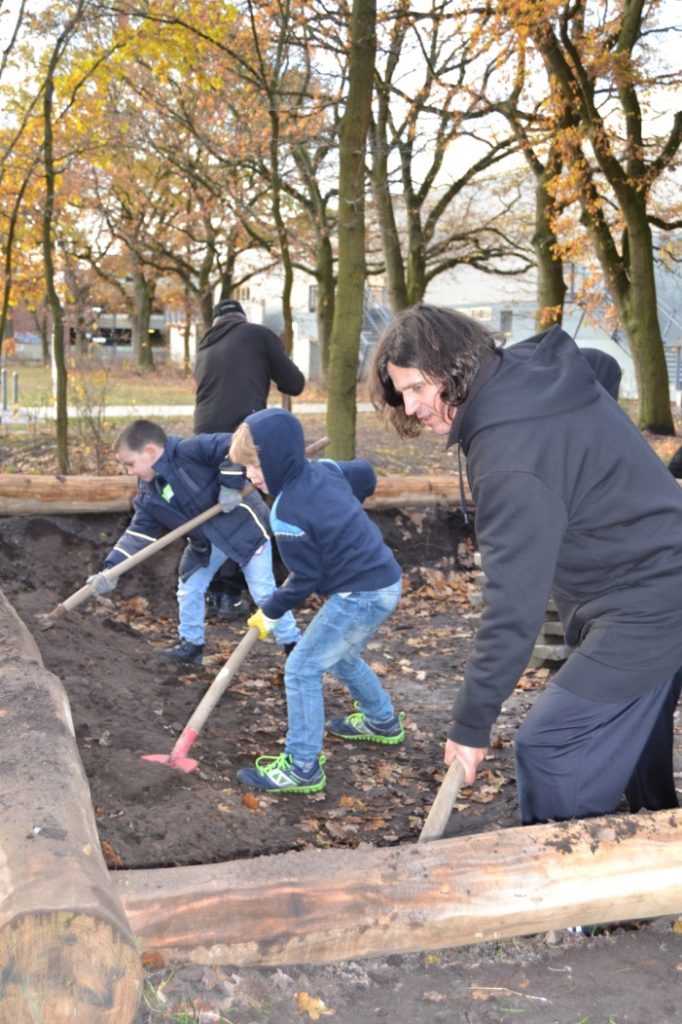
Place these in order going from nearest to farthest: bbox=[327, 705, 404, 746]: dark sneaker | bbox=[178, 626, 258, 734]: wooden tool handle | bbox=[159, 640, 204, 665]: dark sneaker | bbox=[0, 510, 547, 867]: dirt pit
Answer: bbox=[0, 510, 547, 867]: dirt pit
bbox=[178, 626, 258, 734]: wooden tool handle
bbox=[327, 705, 404, 746]: dark sneaker
bbox=[159, 640, 204, 665]: dark sneaker

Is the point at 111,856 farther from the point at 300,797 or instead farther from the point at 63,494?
the point at 63,494

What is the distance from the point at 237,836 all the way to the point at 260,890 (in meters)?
1.33

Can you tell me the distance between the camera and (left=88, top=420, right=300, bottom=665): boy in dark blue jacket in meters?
6.14

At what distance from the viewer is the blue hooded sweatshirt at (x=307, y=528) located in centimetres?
444

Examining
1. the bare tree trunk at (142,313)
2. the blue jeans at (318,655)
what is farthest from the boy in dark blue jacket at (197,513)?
the bare tree trunk at (142,313)

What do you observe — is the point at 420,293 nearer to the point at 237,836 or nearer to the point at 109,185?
the point at 109,185

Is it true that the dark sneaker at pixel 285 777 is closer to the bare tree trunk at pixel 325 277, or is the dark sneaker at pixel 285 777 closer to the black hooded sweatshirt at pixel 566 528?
the black hooded sweatshirt at pixel 566 528

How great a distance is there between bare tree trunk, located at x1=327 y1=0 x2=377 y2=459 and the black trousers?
21.2ft

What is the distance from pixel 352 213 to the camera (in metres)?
9.13

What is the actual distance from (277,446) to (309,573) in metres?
0.57

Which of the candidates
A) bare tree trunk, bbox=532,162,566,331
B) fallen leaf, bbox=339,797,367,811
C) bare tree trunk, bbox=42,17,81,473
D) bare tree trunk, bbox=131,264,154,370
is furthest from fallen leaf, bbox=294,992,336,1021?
bare tree trunk, bbox=131,264,154,370

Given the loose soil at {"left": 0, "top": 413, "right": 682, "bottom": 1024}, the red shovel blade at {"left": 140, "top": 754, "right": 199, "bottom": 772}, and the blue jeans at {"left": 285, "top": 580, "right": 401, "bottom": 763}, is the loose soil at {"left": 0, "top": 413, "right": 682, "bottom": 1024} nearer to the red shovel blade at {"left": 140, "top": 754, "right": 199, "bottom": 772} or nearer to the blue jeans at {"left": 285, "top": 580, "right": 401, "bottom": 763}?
the red shovel blade at {"left": 140, "top": 754, "right": 199, "bottom": 772}

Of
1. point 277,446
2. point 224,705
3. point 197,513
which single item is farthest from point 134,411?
point 277,446

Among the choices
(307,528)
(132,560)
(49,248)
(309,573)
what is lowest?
(132,560)
